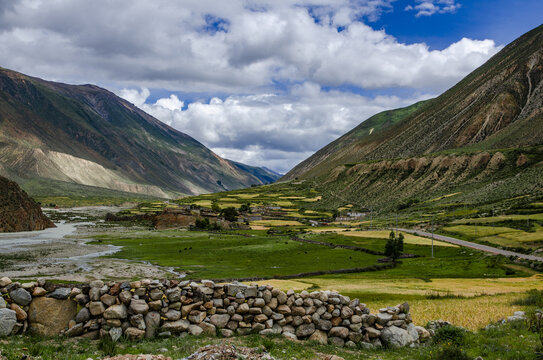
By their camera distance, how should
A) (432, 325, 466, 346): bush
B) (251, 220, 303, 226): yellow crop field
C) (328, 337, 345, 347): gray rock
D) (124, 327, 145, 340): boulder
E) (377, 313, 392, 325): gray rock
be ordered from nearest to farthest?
(124, 327, 145, 340): boulder
(432, 325, 466, 346): bush
(328, 337, 345, 347): gray rock
(377, 313, 392, 325): gray rock
(251, 220, 303, 226): yellow crop field

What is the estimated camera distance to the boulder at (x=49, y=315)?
1512 centimetres

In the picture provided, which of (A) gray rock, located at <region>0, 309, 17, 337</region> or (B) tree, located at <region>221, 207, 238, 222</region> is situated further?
(B) tree, located at <region>221, 207, 238, 222</region>

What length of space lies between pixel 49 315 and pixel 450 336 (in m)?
16.4

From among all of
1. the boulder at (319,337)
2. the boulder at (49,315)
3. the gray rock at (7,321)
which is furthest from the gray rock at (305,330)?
the gray rock at (7,321)

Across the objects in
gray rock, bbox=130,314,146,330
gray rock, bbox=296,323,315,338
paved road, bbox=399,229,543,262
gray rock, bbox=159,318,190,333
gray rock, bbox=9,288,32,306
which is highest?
gray rock, bbox=9,288,32,306

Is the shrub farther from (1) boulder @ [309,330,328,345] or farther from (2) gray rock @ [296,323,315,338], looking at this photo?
(1) boulder @ [309,330,328,345]

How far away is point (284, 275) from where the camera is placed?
64688 millimetres

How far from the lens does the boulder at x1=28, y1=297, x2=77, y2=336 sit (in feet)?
49.6

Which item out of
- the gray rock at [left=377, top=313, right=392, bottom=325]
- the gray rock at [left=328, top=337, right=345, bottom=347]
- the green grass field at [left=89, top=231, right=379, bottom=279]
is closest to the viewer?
the gray rock at [left=328, top=337, right=345, bottom=347]

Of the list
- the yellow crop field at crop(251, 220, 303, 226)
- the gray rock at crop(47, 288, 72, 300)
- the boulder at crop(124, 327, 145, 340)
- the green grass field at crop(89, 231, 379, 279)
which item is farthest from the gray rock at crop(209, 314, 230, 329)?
the yellow crop field at crop(251, 220, 303, 226)

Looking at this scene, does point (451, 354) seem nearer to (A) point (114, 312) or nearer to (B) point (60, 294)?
(A) point (114, 312)

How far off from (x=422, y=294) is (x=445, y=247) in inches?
2165

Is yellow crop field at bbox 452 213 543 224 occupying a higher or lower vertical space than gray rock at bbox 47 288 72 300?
lower

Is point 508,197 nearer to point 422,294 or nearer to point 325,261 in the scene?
point 325,261
